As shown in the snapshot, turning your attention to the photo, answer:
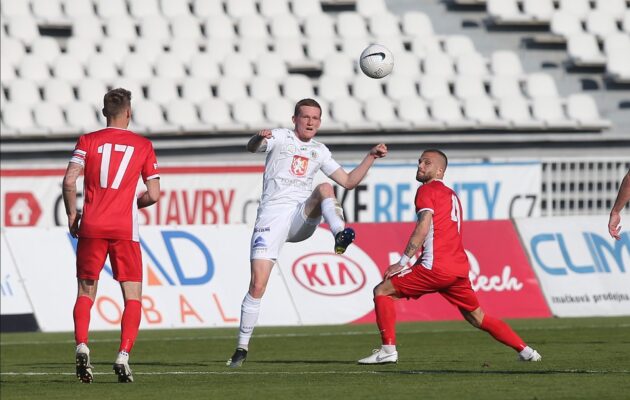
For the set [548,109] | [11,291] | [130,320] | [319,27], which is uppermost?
[319,27]

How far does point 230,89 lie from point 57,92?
2653 millimetres

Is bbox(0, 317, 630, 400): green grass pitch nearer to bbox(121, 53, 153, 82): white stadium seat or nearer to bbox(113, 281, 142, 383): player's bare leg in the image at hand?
bbox(113, 281, 142, 383): player's bare leg

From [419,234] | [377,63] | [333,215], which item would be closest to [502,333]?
[419,234]

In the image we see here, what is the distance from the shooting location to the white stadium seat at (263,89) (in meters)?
21.7

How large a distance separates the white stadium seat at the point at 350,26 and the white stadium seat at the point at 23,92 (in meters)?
5.42

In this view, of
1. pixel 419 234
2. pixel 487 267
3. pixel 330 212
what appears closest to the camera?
pixel 419 234

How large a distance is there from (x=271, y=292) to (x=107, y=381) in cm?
757

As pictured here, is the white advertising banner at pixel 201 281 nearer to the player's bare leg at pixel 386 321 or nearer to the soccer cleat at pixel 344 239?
the player's bare leg at pixel 386 321

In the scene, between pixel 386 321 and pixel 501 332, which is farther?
pixel 386 321

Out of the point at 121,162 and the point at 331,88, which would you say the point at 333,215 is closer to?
the point at 121,162

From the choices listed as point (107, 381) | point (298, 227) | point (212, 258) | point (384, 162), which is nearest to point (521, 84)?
point (384, 162)

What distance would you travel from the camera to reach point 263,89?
21766mm

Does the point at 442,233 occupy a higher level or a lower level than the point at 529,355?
higher

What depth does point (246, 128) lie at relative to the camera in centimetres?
2067
